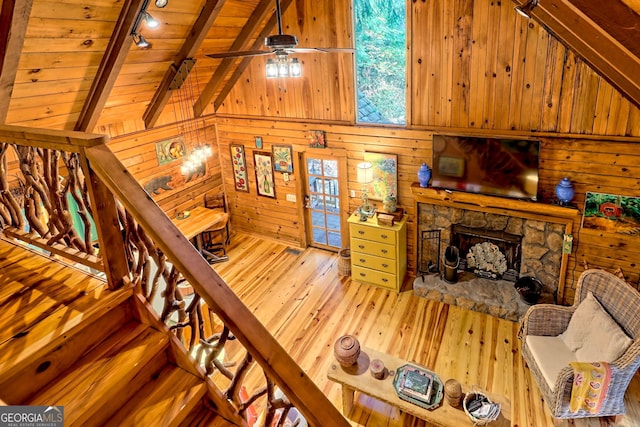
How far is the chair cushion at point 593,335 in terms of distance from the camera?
3170 mm

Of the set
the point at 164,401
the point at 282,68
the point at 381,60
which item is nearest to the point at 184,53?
the point at 282,68

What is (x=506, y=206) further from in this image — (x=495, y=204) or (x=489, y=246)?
(x=489, y=246)

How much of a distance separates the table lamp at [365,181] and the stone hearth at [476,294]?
3.50ft

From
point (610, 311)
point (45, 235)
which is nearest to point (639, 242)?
point (610, 311)

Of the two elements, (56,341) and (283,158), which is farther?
(283,158)

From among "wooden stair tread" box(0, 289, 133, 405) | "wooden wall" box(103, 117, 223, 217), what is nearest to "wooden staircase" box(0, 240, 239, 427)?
"wooden stair tread" box(0, 289, 133, 405)

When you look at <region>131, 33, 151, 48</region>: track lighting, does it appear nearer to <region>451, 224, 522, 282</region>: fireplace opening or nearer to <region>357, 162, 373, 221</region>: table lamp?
<region>357, 162, 373, 221</region>: table lamp

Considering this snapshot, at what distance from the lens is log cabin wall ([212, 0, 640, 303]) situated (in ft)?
12.7

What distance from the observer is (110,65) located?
154 inches

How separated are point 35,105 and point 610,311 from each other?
564 cm

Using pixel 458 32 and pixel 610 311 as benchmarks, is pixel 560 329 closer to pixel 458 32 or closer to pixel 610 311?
pixel 610 311

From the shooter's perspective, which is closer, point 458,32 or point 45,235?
point 45,235

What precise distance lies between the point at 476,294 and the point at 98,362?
420 centimetres

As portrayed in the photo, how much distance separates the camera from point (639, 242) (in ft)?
13.0
